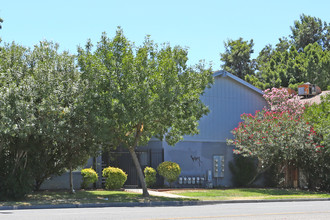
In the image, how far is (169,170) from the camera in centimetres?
2786

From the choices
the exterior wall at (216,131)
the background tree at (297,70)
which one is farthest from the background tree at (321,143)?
the background tree at (297,70)

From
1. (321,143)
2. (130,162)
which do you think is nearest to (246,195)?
(321,143)

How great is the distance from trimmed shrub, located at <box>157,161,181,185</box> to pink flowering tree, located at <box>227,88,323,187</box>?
4.27m

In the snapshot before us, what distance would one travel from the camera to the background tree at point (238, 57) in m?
61.9

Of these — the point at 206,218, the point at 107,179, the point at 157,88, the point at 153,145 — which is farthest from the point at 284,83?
the point at 206,218

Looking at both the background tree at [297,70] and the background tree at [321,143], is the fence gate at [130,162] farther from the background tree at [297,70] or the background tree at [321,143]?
the background tree at [297,70]

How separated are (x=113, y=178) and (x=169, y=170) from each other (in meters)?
3.10

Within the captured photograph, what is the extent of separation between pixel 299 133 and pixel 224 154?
544cm

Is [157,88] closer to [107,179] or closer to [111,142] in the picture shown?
[111,142]

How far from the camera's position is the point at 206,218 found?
43.0 ft

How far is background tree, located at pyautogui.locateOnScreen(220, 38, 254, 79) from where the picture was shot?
2438 inches

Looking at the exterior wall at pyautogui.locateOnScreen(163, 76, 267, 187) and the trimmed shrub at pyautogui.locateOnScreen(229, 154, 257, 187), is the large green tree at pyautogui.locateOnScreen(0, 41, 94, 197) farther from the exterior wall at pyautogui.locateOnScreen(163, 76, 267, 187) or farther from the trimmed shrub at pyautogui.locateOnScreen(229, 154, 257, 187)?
the trimmed shrub at pyautogui.locateOnScreen(229, 154, 257, 187)

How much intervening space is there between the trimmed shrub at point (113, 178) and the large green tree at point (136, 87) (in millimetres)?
5531

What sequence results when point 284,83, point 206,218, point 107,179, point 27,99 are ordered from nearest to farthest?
1. point 206,218
2. point 27,99
3. point 107,179
4. point 284,83
